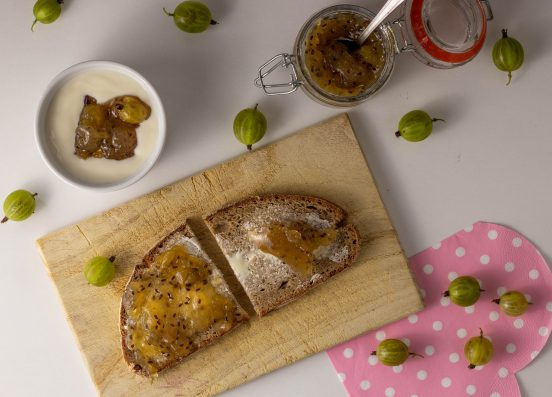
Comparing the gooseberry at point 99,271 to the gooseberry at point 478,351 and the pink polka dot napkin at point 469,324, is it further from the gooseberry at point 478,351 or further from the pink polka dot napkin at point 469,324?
the gooseberry at point 478,351

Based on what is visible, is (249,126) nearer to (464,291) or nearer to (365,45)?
(365,45)

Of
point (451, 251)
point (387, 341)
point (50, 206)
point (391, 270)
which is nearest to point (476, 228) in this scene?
point (451, 251)

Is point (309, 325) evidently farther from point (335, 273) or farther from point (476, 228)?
point (476, 228)

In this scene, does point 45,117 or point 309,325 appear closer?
point 45,117

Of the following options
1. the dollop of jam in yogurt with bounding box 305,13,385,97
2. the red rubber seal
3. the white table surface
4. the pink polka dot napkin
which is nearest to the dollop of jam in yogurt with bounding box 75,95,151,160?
the white table surface

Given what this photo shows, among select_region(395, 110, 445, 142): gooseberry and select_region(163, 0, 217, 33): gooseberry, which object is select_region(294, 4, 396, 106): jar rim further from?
select_region(163, 0, 217, 33): gooseberry

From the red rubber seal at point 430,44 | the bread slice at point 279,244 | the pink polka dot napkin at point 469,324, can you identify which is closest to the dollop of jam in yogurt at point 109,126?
the bread slice at point 279,244

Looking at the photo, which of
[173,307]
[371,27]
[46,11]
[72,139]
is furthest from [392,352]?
[46,11]
